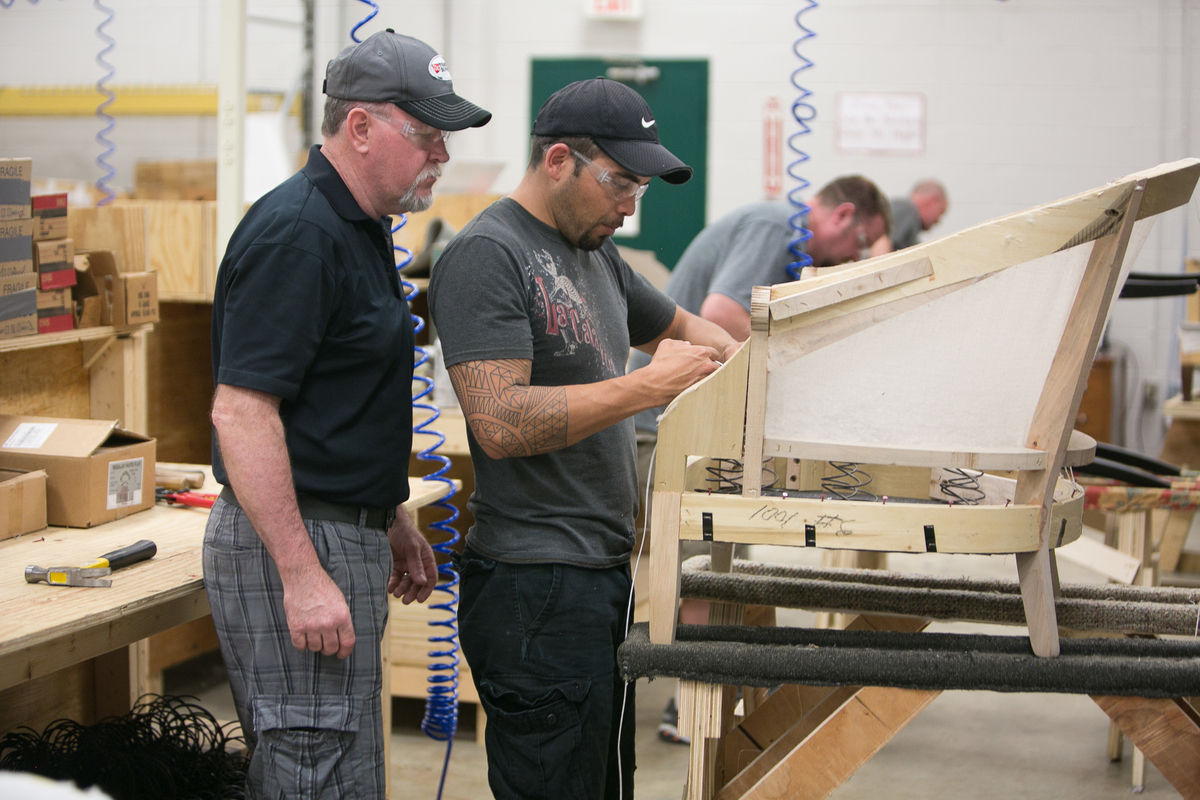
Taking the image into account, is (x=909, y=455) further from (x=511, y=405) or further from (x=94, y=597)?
(x=94, y=597)

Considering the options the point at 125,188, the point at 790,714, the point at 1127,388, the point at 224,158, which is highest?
the point at 125,188

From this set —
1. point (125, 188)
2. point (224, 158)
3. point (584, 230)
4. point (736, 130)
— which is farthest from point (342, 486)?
point (125, 188)

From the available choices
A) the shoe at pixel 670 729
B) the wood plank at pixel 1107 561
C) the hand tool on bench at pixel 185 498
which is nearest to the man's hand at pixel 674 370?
the hand tool on bench at pixel 185 498

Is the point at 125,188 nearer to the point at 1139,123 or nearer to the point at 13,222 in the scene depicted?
the point at 13,222

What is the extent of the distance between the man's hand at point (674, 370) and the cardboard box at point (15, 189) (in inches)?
51.2

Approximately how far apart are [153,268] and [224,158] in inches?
21.3

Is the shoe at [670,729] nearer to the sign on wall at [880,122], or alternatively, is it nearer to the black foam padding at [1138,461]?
the black foam padding at [1138,461]

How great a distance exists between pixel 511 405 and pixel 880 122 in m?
5.05

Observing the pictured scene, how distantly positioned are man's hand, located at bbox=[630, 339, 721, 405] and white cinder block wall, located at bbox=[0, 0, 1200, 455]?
4746 millimetres

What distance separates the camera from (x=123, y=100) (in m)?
6.38

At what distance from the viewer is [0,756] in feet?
6.63

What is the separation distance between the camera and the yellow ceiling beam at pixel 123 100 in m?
6.22

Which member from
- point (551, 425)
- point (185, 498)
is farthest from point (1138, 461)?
point (185, 498)

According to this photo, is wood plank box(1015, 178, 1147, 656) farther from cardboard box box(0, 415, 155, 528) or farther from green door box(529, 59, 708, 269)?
green door box(529, 59, 708, 269)
